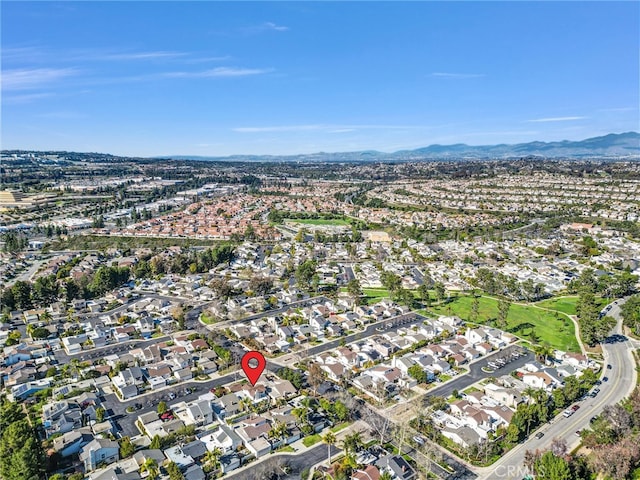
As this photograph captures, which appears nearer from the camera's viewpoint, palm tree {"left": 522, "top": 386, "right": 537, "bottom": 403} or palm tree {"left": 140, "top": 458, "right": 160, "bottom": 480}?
palm tree {"left": 140, "top": 458, "right": 160, "bottom": 480}

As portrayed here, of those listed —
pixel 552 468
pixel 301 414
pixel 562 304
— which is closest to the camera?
pixel 552 468

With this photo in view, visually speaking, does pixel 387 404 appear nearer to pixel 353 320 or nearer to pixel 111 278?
pixel 353 320

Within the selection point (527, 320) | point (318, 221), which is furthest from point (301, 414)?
point (318, 221)

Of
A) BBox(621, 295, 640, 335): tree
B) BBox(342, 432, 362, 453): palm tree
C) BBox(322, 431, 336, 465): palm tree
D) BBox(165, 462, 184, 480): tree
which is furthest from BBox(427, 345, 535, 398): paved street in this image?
BBox(165, 462, 184, 480): tree

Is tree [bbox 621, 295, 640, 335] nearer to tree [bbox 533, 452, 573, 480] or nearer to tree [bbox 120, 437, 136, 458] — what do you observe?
tree [bbox 533, 452, 573, 480]

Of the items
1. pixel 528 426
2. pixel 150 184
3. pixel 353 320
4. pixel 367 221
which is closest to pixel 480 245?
pixel 367 221

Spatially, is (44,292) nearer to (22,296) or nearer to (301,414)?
(22,296)
